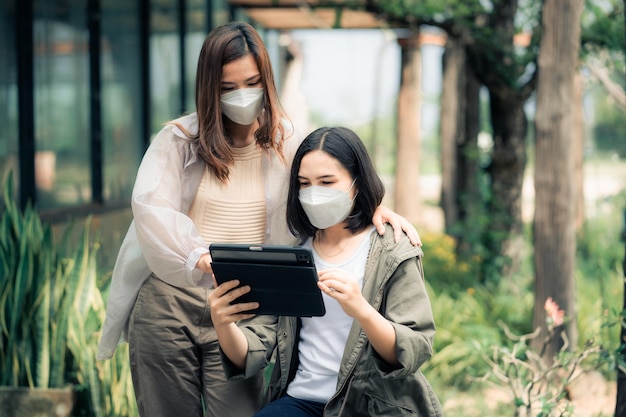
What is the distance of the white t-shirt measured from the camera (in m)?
2.34

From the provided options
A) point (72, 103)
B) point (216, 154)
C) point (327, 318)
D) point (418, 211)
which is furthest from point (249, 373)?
point (418, 211)

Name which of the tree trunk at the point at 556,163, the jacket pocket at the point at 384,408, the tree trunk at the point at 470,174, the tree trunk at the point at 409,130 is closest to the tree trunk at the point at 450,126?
the tree trunk at the point at 470,174

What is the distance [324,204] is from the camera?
231cm

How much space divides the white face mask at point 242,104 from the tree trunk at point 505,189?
5.15 meters

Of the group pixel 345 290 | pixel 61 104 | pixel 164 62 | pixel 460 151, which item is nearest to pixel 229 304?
pixel 345 290

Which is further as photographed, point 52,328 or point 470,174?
point 470,174

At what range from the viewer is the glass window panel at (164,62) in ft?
27.3

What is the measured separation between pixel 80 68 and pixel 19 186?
1417 millimetres

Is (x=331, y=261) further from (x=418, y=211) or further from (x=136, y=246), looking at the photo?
(x=418, y=211)

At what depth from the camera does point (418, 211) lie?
11883 mm

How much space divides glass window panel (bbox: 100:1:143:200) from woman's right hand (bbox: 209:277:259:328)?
495 centimetres

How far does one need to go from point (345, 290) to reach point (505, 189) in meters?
5.87

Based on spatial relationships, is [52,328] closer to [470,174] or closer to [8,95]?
[8,95]

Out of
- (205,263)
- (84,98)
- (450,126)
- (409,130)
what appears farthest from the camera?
(409,130)
